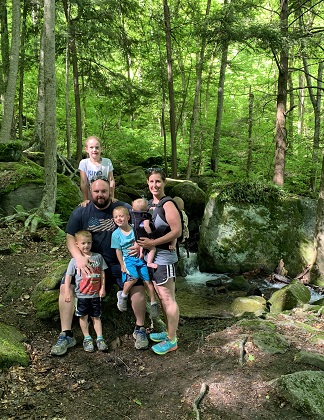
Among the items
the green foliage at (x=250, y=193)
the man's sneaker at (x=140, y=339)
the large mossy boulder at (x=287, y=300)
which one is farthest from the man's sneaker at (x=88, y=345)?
the green foliage at (x=250, y=193)

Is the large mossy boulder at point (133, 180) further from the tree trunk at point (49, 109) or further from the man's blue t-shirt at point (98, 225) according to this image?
the man's blue t-shirt at point (98, 225)

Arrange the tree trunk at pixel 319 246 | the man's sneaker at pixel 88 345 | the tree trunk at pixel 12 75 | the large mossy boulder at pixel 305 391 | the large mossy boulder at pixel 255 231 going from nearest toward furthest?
the large mossy boulder at pixel 305 391 < the man's sneaker at pixel 88 345 < the tree trunk at pixel 319 246 < the large mossy boulder at pixel 255 231 < the tree trunk at pixel 12 75

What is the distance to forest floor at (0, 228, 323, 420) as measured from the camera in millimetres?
2955

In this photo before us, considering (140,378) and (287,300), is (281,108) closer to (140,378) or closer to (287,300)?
(287,300)

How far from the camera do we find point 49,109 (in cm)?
695

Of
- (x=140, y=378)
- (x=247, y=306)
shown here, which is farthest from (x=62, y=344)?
(x=247, y=306)

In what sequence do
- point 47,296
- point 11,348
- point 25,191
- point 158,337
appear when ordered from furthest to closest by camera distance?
point 25,191 → point 47,296 → point 158,337 → point 11,348

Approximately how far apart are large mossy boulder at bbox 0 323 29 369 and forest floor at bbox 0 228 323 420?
7 cm

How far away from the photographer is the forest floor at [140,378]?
2955 mm

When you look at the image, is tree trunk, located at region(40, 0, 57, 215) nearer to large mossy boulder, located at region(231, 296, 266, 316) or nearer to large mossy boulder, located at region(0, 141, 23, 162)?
large mossy boulder, located at region(0, 141, 23, 162)

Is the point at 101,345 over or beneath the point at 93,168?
beneath

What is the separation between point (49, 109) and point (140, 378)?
5484 millimetres

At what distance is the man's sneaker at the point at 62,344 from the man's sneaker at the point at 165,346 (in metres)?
0.94

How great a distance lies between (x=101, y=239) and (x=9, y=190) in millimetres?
4668
